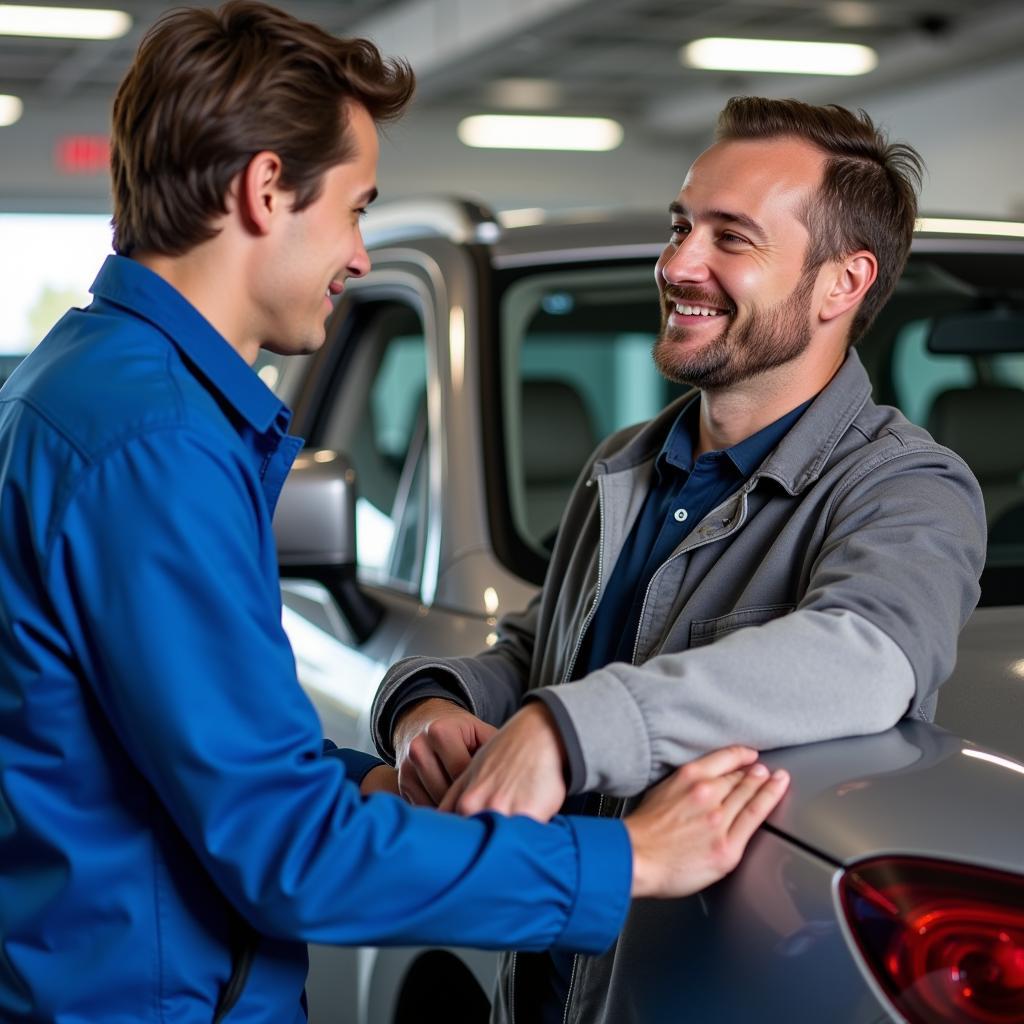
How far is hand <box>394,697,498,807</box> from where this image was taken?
1.82 m

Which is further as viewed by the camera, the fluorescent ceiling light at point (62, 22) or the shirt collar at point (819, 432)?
the fluorescent ceiling light at point (62, 22)

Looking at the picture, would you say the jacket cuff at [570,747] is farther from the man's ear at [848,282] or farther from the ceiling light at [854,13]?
the ceiling light at [854,13]

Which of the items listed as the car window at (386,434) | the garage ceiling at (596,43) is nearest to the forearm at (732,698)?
the car window at (386,434)

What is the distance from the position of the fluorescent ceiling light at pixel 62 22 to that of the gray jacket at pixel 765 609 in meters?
10.4

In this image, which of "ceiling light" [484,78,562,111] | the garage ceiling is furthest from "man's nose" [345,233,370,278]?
"ceiling light" [484,78,562,111]

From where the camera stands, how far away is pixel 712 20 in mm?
11891

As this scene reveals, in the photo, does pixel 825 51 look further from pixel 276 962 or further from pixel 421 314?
pixel 276 962

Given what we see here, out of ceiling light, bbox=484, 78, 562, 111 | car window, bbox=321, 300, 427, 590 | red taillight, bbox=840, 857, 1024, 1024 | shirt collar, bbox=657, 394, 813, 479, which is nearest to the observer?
red taillight, bbox=840, 857, 1024, 1024

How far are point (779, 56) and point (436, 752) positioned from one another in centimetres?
1220

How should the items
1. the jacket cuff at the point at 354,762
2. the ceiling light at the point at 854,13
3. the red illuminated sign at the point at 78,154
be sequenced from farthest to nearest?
the red illuminated sign at the point at 78,154 → the ceiling light at the point at 854,13 → the jacket cuff at the point at 354,762

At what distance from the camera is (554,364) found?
10.4 feet

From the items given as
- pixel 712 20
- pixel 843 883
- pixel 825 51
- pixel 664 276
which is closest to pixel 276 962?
pixel 843 883

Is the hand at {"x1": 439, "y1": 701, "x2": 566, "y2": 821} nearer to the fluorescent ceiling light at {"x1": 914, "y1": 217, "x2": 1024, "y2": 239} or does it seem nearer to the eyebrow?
the eyebrow

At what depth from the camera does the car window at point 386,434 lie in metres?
2.95
